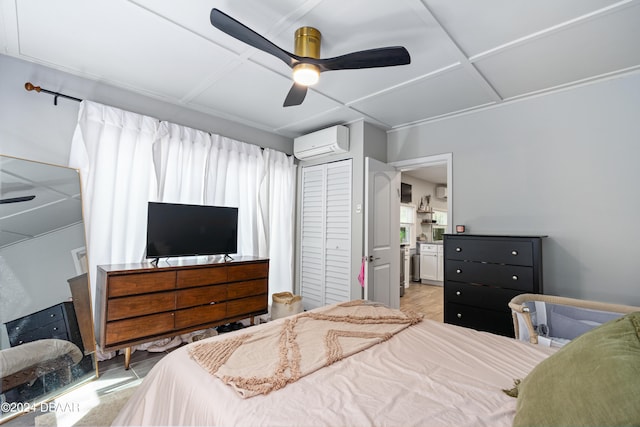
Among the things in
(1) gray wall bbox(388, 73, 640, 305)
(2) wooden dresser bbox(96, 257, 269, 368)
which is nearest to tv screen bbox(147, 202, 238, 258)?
(2) wooden dresser bbox(96, 257, 269, 368)

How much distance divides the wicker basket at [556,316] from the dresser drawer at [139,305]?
282 cm

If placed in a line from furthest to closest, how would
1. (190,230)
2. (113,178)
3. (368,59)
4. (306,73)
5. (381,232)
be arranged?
(381,232) → (190,230) → (113,178) → (306,73) → (368,59)

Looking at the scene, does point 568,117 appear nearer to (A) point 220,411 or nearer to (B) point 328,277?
(B) point 328,277

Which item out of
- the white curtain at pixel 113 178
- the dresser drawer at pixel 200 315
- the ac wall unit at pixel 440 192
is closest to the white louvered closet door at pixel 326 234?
the dresser drawer at pixel 200 315

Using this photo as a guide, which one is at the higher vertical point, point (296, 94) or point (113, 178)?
point (296, 94)

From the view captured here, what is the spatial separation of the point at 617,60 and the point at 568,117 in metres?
0.53

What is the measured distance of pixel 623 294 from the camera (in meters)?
2.36

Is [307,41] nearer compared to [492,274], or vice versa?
[307,41]

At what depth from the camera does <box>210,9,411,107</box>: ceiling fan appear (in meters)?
1.56

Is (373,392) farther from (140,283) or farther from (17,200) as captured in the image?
(17,200)

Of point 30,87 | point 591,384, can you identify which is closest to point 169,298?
point 30,87

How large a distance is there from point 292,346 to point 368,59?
1703 millimetres

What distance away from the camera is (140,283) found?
8.17ft

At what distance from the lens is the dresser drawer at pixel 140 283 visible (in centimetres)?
237
